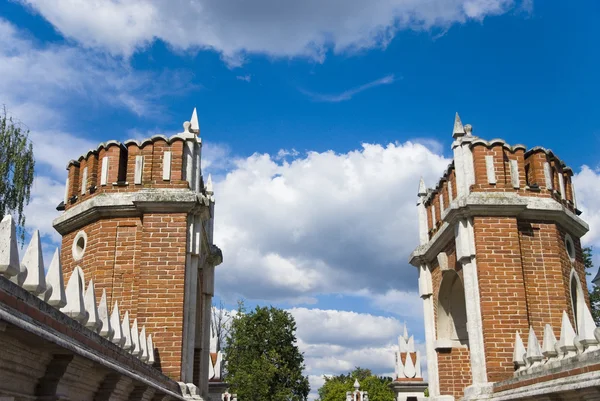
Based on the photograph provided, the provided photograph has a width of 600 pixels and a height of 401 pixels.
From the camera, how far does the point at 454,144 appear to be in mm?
14805

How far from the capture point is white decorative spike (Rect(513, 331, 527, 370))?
1209cm

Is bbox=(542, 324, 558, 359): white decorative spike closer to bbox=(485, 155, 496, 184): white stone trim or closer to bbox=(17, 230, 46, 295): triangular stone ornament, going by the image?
bbox=(485, 155, 496, 184): white stone trim

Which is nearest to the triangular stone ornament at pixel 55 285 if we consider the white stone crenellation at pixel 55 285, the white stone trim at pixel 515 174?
the white stone crenellation at pixel 55 285

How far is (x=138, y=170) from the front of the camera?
13891mm

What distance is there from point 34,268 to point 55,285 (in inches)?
26.9

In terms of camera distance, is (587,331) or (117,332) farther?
(117,332)

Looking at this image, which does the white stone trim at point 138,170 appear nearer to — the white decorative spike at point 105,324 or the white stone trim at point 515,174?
the white decorative spike at point 105,324

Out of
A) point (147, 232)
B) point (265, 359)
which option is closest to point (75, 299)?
point (147, 232)

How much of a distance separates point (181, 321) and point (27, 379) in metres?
7.23

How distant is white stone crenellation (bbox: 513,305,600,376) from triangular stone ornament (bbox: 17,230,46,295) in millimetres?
6827

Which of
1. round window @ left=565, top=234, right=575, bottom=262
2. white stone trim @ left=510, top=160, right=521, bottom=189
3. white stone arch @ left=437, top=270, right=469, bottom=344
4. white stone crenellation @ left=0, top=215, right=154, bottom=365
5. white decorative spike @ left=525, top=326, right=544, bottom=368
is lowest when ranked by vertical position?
white decorative spike @ left=525, top=326, right=544, bottom=368

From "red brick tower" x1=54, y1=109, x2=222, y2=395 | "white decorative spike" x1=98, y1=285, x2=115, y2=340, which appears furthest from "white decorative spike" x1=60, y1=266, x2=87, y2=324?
"red brick tower" x1=54, y1=109, x2=222, y2=395

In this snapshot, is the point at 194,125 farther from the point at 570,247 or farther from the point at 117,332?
the point at 570,247

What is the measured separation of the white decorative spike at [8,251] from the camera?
4887 mm
